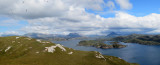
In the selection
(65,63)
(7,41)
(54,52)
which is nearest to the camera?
(65,63)

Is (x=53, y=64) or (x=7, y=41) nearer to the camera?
(x=53, y=64)

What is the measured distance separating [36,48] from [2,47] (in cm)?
4453

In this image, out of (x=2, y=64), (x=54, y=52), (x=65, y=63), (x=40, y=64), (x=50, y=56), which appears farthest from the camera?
(x=54, y=52)

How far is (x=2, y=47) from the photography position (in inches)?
5664

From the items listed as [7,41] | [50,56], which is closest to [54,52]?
[50,56]

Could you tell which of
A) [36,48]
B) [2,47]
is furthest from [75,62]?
[2,47]

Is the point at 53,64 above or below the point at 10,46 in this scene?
below

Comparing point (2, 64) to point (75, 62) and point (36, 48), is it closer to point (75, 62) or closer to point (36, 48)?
point (36, 48)

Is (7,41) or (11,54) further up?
(7,41)

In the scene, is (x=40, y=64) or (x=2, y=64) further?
(x=40, y=64)

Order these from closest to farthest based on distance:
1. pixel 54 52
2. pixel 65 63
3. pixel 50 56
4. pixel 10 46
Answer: pixel 65 63 < pixel 50 56 < pixel 54 52 < pixel 10 46

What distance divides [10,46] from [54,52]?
6093 centimetres

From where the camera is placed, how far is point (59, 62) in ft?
367

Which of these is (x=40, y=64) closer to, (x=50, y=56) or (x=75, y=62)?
(x=50, y=56)
